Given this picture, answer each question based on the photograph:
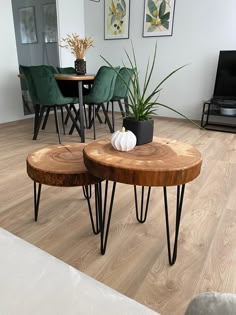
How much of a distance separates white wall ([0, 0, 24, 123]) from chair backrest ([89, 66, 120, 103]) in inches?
62.7

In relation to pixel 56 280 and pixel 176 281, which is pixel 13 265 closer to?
pixel 56 280

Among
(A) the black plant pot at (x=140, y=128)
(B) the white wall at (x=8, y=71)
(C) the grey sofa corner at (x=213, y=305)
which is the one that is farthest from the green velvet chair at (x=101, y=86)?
(C) the grey sofa corner at (x=213, y=305)

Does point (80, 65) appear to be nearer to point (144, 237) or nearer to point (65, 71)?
point (65, 71)

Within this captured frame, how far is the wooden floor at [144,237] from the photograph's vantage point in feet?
3.40

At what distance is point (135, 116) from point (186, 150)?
0.92 feet

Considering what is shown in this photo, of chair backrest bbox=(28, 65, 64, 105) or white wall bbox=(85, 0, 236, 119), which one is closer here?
chair backrest bbox=(28, 65, 64, 105)

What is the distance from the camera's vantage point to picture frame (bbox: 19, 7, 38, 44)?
3.90 meters

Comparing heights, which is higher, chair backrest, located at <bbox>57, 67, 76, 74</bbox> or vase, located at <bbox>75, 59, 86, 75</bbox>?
vase, located at <bbox>75, 59, 86, 75</bbox>

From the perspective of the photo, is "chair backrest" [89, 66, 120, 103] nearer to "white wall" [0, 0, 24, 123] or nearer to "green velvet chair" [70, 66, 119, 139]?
"green velvet chair" [70, 66, 119, 139]

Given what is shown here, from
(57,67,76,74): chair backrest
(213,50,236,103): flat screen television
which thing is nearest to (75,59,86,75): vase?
(57,67,76,74): chair backrest

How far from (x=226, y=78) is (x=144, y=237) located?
128 inches

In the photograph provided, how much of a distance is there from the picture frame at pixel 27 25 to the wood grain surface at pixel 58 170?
3499mm

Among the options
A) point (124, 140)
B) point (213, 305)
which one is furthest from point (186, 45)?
point (213, 305)

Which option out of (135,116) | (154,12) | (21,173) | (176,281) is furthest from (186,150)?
(154,12)
